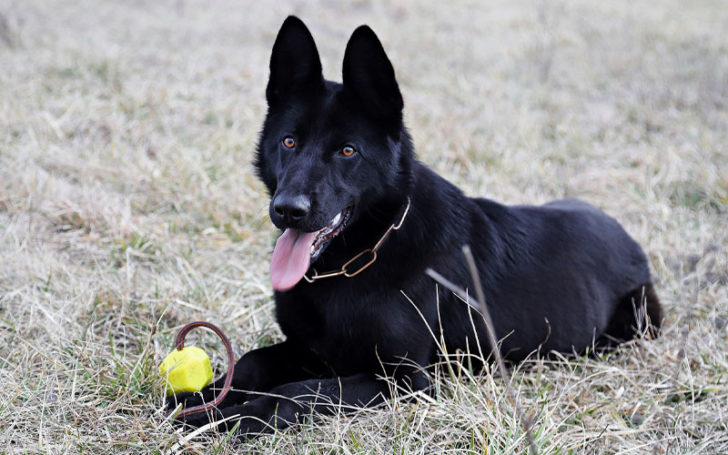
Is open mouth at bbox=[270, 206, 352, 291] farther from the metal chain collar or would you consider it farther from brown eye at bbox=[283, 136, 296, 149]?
brown eye at bbox=[283, 136, 296, 149]

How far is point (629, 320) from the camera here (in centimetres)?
287

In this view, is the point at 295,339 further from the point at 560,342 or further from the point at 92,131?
the point at 92,131

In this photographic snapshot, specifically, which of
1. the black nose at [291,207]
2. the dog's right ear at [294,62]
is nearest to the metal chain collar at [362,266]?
the black nose at [291,207]

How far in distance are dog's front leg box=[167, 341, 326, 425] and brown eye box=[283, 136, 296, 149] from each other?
29.9 inches

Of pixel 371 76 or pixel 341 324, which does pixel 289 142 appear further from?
pixel 341 324

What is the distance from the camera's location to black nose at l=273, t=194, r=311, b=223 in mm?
2045

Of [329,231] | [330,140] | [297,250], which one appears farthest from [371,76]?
[297,250]

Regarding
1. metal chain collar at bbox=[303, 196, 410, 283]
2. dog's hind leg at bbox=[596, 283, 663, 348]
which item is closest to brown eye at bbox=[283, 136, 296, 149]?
metal chain collar at bbox=[303, 196, 410, 283]

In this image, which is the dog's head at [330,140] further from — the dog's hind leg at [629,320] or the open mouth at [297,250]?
the dog's hind leg at [629,320]

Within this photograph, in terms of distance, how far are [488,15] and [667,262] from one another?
830 cm

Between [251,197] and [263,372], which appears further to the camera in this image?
[251,197]

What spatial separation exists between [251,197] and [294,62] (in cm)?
182

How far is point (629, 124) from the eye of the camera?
616cm

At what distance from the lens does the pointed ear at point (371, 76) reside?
2242 millimetres
